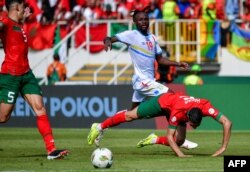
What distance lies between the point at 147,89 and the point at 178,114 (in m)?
2.13

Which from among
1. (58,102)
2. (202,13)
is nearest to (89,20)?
(202,13)

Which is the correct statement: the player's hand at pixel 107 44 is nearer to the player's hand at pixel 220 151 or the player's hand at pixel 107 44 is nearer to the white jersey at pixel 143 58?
the white jersey at pixel 143 58

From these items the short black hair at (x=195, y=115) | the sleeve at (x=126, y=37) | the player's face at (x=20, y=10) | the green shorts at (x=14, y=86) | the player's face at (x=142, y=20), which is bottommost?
the short black hair at (x=195, y=115)

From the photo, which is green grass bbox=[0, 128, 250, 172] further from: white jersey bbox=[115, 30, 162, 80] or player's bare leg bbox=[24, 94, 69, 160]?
white jersey bbox=[115, 30, 162, 80]

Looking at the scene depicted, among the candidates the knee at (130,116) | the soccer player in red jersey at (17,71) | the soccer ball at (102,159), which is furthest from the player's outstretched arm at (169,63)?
the soccer ball at (102,159)

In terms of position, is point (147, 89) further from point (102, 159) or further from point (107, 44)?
point (102, 159)

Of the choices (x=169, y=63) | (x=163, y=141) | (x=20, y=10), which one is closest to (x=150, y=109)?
(x=163, y=141)

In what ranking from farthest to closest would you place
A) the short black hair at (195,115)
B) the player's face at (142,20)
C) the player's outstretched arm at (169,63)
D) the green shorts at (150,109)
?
the player's outstretched arm at (169,63)
the player's face at (142,20)
the green shorts at (150,109)
the short black hair at (195,115)

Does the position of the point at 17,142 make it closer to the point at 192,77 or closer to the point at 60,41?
the point at 192,77

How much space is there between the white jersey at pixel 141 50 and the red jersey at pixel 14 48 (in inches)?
96.0

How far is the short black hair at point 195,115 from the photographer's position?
56.6 feet

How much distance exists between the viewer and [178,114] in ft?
58.6

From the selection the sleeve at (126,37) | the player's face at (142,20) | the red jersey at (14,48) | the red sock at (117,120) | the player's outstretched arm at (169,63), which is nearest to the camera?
the red jersey at (14,48)

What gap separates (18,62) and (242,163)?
514 centimetres
